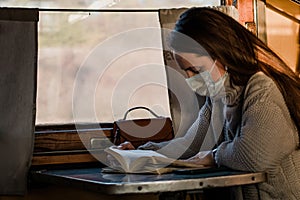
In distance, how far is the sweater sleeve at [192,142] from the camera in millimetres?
2225

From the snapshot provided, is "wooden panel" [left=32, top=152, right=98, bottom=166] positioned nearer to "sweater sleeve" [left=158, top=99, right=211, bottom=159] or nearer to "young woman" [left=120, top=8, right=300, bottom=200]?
"sweater sleeve" [left=158, top=99, right=211, bottom=159]

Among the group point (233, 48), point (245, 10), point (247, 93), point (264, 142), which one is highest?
point (245, 10)

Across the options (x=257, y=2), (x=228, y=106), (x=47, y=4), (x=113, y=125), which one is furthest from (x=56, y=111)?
(x=257, y=2)

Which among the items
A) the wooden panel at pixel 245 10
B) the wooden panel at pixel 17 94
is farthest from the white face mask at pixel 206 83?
the wooden panel at pixel 245 10

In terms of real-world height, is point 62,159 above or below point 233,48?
below

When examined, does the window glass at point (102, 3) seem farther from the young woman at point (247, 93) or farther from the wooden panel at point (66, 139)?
the young woman at point (247, 93)

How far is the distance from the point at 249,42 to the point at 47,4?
1.18 m

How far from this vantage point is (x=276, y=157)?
1674 millimetres

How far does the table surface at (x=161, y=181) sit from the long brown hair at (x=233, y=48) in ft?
1.05

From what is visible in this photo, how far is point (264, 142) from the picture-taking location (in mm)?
1659

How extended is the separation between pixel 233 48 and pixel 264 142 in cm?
34

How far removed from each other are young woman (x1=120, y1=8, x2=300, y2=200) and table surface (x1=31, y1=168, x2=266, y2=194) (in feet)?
0.26

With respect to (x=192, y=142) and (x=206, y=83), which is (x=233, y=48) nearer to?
(x=206, y=83)

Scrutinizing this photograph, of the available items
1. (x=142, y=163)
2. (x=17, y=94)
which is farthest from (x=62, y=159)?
(x=142, y=163)
